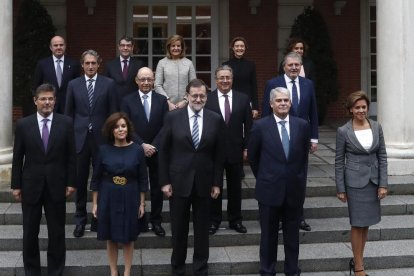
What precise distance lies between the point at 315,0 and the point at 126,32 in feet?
14.2

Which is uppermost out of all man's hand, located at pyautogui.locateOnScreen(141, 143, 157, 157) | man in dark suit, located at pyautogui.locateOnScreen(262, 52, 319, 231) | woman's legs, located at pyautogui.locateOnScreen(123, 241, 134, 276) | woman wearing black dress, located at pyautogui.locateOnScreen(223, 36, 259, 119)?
woman wearing black dress, located at pyautogui.locateOnScreen(223, 36, 259, 119)

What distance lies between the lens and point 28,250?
6438 millimetres

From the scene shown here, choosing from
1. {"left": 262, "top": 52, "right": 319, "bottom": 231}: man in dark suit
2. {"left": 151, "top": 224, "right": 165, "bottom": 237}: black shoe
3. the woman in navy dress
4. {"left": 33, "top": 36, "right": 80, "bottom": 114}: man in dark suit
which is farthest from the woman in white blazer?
{"left": 33, "top": 36, "right": 80, "bottom": 114}: man in dark suit

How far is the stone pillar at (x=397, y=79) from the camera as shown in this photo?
9328mm

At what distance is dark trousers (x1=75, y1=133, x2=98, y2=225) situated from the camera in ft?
23.9

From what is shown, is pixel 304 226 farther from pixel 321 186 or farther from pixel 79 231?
pixel 79 231

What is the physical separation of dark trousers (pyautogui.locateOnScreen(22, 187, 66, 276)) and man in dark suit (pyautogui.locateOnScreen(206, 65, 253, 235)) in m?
1.76

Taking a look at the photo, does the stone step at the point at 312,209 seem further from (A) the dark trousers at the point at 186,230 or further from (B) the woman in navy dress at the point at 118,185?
(B) the woman in navy dress at the point at 118,185

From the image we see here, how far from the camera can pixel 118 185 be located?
6.23m

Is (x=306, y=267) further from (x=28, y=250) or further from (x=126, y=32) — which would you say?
(x=126, y=32)

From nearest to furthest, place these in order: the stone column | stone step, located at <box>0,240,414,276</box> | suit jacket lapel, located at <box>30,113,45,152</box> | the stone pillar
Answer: suit jacket lapel, located at <box>30,113,45,152</box>, stone step, located at <box>0,240,414,276</box>, the stone column, the stone pillar

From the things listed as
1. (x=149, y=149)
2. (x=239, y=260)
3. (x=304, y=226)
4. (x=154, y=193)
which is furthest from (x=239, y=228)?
(x=149, y=149)

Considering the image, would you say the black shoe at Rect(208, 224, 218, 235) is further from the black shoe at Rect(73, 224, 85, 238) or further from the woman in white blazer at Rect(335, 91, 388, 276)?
the woman in white blazer at Rect(335, 91, 388, 276)

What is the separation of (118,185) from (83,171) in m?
1.23
